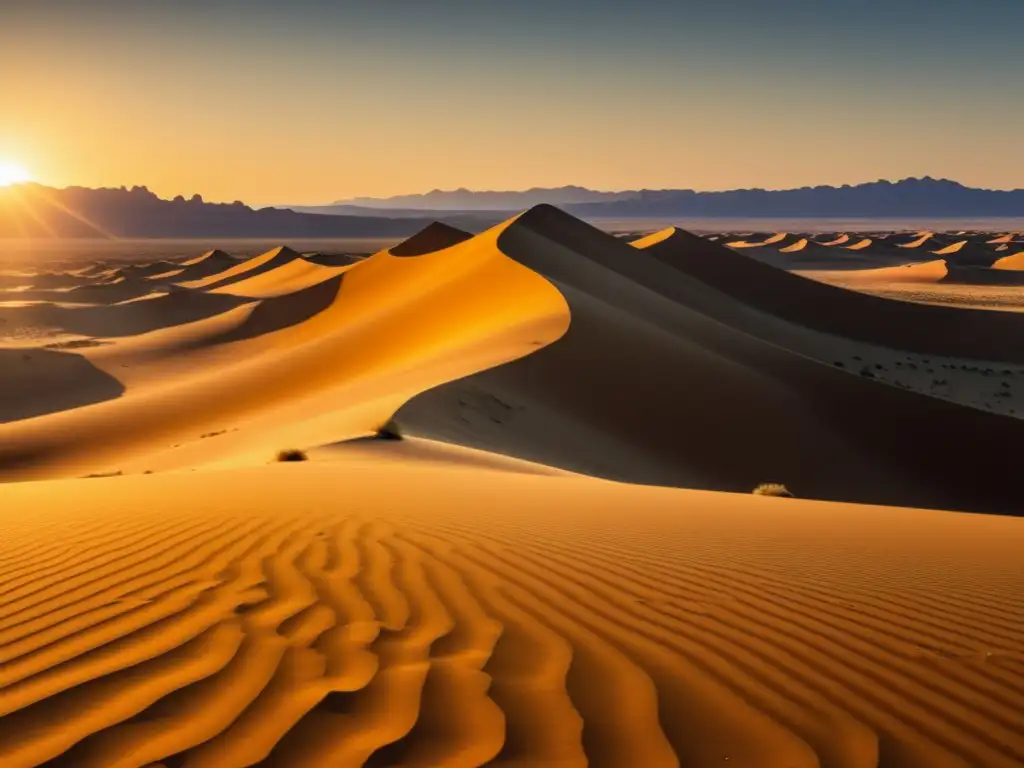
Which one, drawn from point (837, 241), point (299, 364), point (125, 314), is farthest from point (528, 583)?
point (837, 241)

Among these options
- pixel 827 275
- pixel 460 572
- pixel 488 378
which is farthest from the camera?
pixel 827 275

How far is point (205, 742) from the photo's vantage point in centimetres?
267

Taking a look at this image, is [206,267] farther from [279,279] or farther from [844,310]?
[844,310]

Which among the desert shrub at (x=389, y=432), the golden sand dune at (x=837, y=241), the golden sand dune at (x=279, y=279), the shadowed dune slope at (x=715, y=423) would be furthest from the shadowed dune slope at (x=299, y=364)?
the golden sand dune at (x=837, y=241)

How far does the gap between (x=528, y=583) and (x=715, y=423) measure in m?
13.6

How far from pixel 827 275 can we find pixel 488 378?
75619 mm

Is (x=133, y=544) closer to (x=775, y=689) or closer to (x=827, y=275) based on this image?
(x=775, y=689)

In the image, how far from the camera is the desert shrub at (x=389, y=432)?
12086 mm

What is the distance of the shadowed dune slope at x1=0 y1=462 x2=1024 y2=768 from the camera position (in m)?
2.77

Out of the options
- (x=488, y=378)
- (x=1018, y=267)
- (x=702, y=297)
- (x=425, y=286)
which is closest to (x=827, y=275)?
(x=1018, y=267)

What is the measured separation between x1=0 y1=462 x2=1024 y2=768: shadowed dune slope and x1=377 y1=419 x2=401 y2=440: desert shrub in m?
5.45

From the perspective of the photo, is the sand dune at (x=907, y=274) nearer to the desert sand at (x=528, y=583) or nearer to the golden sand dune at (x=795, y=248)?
the golden sand dune at (x=795, y=248)

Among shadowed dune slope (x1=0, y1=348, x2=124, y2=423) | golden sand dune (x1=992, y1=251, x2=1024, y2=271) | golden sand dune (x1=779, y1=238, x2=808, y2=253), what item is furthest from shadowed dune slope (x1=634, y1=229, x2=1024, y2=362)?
golden sand dune (x1=779, y1=238, x2=808, y2=253)

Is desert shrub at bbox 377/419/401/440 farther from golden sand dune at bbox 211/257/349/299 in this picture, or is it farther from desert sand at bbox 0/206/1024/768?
golden sand dune at bbox 211/257/349/299
